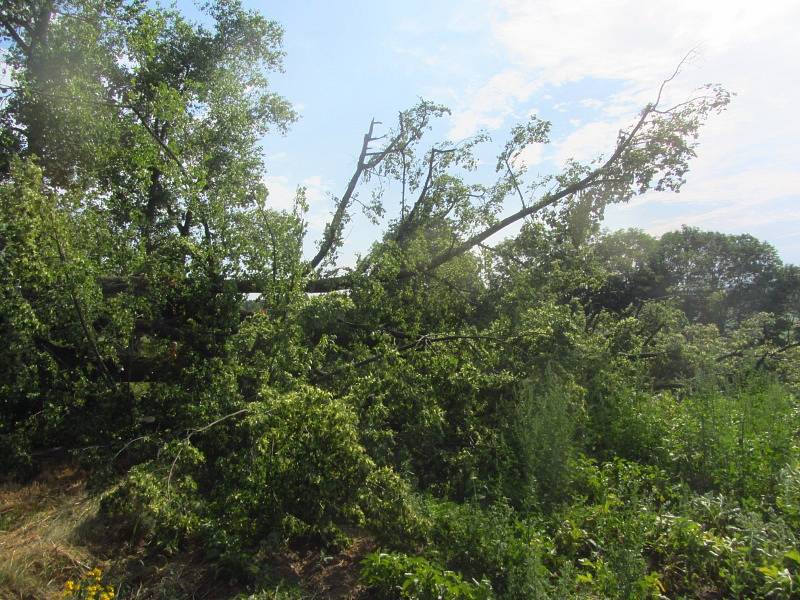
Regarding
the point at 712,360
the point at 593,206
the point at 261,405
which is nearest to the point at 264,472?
the point at 261,405

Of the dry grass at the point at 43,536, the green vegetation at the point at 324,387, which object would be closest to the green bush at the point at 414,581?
the green vegetation at the point at 324,387

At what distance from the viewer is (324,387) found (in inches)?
231

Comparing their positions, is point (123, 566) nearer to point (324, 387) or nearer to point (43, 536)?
point (43, 536)

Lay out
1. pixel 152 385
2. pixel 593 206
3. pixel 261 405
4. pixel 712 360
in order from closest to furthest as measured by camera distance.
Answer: pixel 261 405 < pixel 152 385 < pixel 712 360 < pixel 593 206

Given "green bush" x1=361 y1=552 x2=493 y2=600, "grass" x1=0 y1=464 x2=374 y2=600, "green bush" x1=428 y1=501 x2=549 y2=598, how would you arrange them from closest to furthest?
"green bush" x1=361 y1=552 x2=493 y2=600
"green bush" x1=428 y1=501 x2=549 y2=598
"grass" x1=0 y1=464 x2=374 y2=600

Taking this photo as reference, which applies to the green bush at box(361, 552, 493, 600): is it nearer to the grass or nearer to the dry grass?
the grass

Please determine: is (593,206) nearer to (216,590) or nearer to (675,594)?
(675,594)

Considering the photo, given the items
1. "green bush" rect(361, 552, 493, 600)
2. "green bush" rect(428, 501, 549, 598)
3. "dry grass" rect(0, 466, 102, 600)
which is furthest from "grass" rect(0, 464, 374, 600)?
"green bush" rect(428, 501, 549, 598)

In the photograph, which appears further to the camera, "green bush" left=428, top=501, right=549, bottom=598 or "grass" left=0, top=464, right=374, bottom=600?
"grass" left=0, top=464, right=374, bottom=600

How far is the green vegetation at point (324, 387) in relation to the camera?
406 centimetres

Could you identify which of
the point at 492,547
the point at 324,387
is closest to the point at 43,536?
the point at 324,387

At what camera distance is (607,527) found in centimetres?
414

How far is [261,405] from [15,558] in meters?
1.98

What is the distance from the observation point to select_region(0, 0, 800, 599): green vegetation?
4.06 meters
